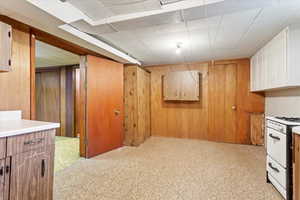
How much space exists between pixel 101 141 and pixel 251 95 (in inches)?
151

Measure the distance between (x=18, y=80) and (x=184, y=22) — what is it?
7.37ft

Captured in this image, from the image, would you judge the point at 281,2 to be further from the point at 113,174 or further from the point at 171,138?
the point at 171,138

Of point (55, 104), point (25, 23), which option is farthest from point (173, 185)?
point (55, 104)

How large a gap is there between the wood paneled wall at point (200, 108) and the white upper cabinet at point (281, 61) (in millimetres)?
855

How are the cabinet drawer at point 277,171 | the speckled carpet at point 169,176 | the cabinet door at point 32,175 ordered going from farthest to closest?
the speckled carpet at point 169,176 < the cabinet drawer at point 277,171 < the cabinet door at point 32,175

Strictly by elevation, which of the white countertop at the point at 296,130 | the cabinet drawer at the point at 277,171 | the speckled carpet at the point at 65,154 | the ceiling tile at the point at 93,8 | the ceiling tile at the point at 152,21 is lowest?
the speckled carpet at the point at 65,154

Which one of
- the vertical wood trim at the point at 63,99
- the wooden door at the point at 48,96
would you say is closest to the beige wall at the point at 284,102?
the vertical wood trim at the point at 63,99

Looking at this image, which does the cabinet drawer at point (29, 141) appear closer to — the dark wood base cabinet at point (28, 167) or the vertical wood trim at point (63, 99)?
the dark wood base cabinet at point (28, 167)

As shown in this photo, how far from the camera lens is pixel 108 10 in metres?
1.92

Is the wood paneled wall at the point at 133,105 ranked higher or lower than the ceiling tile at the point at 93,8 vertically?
lower

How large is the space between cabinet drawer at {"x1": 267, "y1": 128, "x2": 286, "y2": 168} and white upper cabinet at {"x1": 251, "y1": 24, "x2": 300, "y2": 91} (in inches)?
31.7

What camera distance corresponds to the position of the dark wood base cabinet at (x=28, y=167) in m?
1.23

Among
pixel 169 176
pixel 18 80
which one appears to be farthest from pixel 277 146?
pixel 18 80

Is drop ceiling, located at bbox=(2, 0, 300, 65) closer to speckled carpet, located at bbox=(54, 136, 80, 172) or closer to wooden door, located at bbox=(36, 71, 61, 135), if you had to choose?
speckled carpet, located at bbox=(54, 136, 80, 172)
